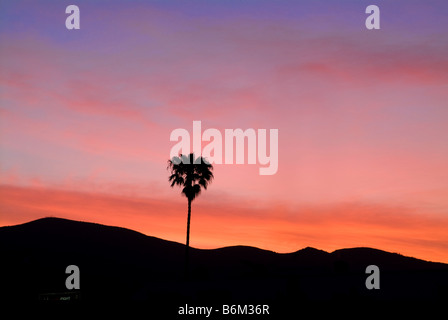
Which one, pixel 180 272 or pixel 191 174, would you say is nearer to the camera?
pixel 191 174

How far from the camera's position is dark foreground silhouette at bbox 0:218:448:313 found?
34031 mm

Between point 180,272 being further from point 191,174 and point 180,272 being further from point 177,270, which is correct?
point 191,174

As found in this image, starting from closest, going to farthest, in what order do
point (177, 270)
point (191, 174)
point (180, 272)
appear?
point (191, 174) < point (180, 272) < point (177, 270)

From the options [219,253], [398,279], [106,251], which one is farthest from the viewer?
[219,253]

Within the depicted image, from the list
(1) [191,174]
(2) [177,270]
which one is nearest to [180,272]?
(2) [177,270]

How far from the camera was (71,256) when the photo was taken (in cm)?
12325

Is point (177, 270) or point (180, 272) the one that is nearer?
point (180, 272)

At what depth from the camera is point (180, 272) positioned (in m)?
118

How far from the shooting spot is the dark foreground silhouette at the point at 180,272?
34.0m

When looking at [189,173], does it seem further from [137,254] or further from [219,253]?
[219,253]

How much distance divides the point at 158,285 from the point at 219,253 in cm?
11431

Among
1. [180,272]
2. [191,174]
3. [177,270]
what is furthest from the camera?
[177,270]

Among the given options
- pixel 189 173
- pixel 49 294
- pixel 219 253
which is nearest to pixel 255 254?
pixel 219 253

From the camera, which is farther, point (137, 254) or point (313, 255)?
point (313, 255)
